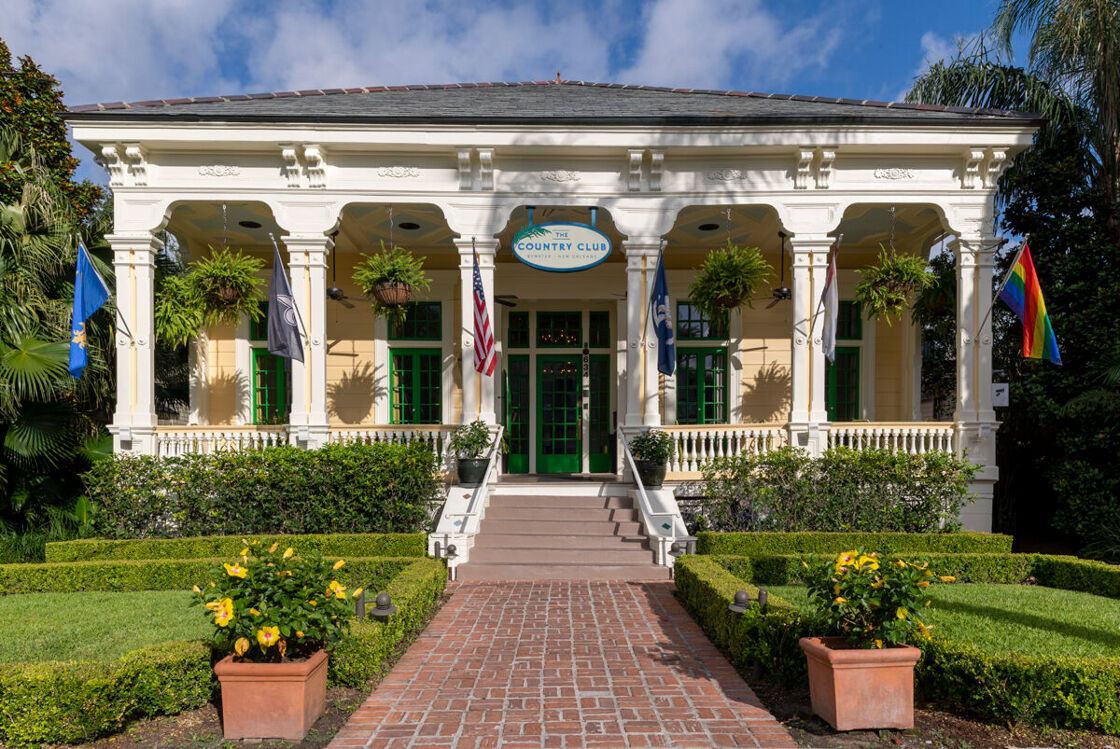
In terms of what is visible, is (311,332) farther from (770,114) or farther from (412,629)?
(770,114)

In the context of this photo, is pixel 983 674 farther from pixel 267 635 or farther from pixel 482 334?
pixel 482 334

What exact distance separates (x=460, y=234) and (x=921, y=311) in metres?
8.06

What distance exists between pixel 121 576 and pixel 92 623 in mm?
1627

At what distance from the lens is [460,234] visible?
9867mm

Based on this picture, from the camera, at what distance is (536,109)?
10062mm

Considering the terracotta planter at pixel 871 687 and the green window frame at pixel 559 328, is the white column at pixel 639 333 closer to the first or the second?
the green window frame at pixel 559 328

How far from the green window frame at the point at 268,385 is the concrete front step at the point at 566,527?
224 inches

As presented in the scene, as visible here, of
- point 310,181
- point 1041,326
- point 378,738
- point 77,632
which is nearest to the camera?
point 378,738

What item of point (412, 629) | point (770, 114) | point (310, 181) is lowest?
point (412, 629)

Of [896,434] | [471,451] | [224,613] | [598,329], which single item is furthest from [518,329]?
[224,613]

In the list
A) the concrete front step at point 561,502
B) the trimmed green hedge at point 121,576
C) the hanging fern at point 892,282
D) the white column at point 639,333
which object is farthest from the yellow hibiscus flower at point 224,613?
the hanging fern at point 892,282

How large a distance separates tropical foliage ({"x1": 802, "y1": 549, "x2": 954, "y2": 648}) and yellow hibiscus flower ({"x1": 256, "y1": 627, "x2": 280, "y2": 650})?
10.8 ft

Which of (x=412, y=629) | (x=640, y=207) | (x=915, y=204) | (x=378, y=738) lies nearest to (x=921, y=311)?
(x=915, y=204)

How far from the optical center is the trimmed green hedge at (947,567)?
746 centimetres
